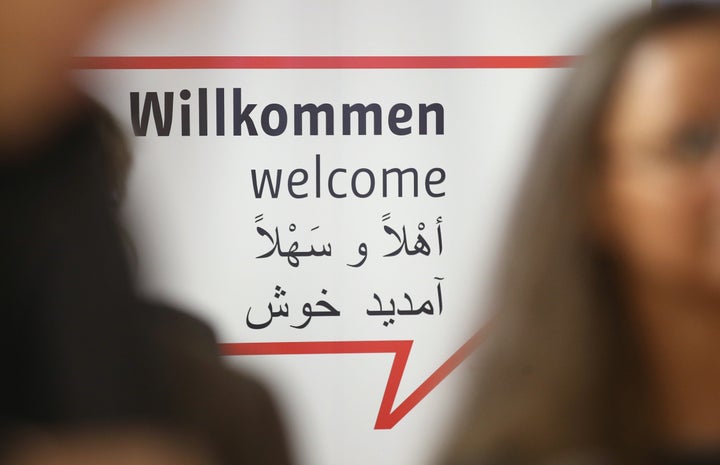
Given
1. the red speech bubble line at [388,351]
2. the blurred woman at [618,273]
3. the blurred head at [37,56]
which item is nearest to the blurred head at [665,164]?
the blurred woman at [618,273]

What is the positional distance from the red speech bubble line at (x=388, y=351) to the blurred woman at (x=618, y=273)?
5cm

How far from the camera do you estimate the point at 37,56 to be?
1174mm

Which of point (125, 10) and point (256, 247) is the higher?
point (125, 10)

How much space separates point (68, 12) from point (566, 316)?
0.85 metres

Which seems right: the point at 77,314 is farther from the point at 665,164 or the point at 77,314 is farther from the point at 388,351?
the point at 665,164

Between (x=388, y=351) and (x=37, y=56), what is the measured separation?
66cm

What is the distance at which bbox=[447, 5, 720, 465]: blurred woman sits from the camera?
118 cm

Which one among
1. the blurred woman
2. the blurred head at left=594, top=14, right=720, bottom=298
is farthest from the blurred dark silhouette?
the blurred head at left=594, top=14, right=720, bottom=298

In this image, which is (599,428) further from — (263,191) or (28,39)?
(28,39)

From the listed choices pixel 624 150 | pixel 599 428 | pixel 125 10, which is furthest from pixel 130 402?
pixel 624 150

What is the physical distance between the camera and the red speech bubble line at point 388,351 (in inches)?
46.9

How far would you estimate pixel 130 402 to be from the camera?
1.18 m

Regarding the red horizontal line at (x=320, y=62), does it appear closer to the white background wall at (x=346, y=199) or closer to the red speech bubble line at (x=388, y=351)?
the white background wall at (x=346, y=199)

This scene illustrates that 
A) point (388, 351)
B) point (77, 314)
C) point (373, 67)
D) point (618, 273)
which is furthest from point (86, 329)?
point (618, 273)
